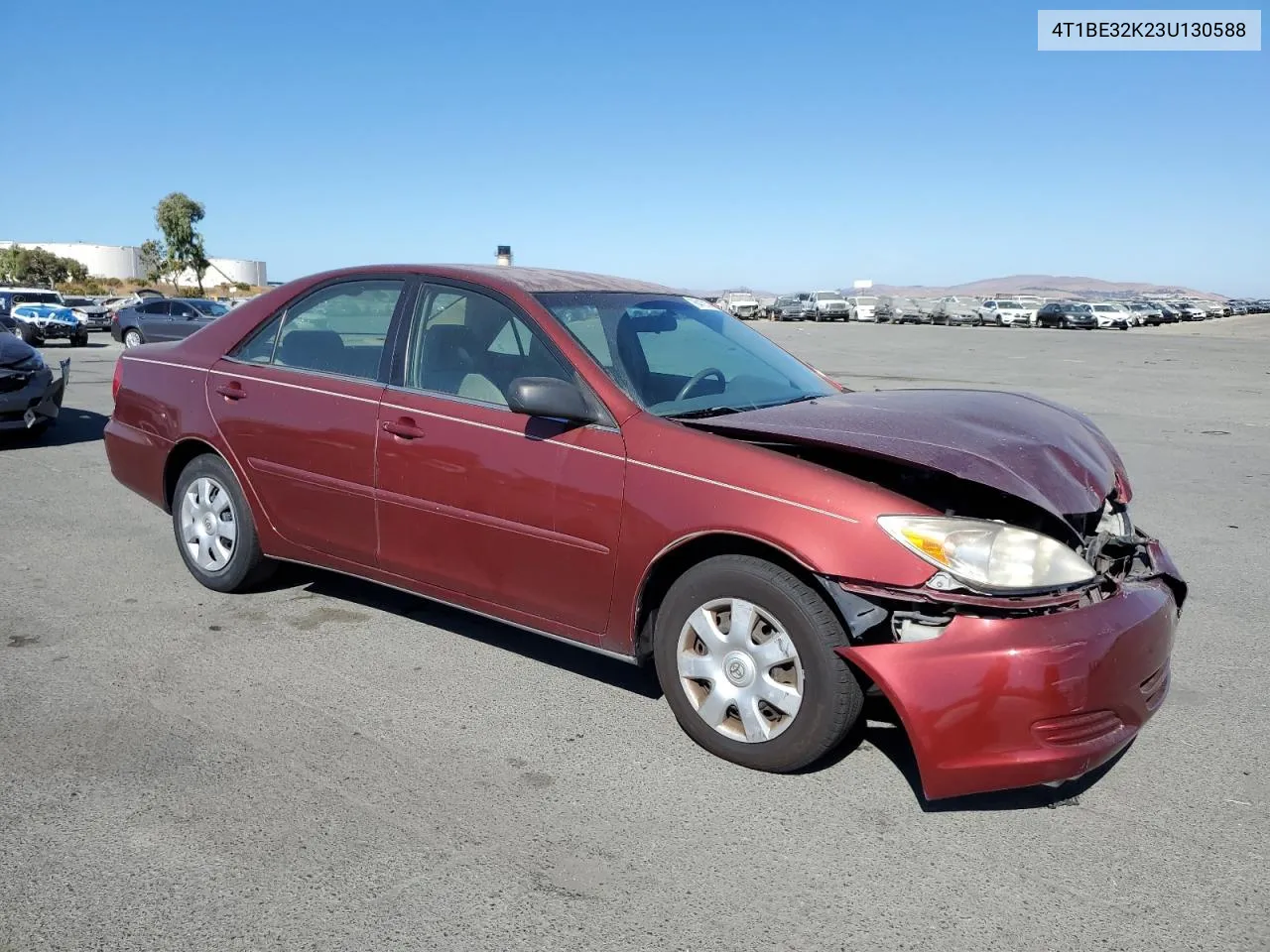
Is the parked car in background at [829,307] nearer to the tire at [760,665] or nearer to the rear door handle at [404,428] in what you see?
the rear door handle at [404,428]

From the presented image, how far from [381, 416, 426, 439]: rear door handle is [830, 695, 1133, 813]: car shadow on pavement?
197cm

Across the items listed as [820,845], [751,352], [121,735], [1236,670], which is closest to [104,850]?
[121,735]

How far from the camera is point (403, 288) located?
A: 14.7ft

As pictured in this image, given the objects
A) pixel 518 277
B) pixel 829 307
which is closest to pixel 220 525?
pixel 518 277

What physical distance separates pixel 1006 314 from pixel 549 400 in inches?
2488

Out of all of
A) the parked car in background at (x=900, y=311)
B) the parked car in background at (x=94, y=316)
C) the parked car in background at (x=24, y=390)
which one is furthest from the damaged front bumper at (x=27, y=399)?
the parked car in background at (x=900, y=311)

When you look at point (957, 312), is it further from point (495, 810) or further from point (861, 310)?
point (495, 810)

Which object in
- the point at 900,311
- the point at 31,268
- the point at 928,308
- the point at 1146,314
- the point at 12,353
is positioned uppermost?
the point at 31,268

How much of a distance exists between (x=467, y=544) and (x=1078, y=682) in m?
2.17

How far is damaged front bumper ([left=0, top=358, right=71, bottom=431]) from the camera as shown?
959 centimetres

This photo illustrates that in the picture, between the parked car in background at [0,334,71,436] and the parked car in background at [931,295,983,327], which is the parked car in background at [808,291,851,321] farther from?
the parked car in background at [0,334,71,436]

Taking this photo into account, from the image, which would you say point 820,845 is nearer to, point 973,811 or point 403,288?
point 973,811

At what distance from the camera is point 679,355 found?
14.3 feet

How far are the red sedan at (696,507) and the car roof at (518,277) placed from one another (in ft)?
0.08
